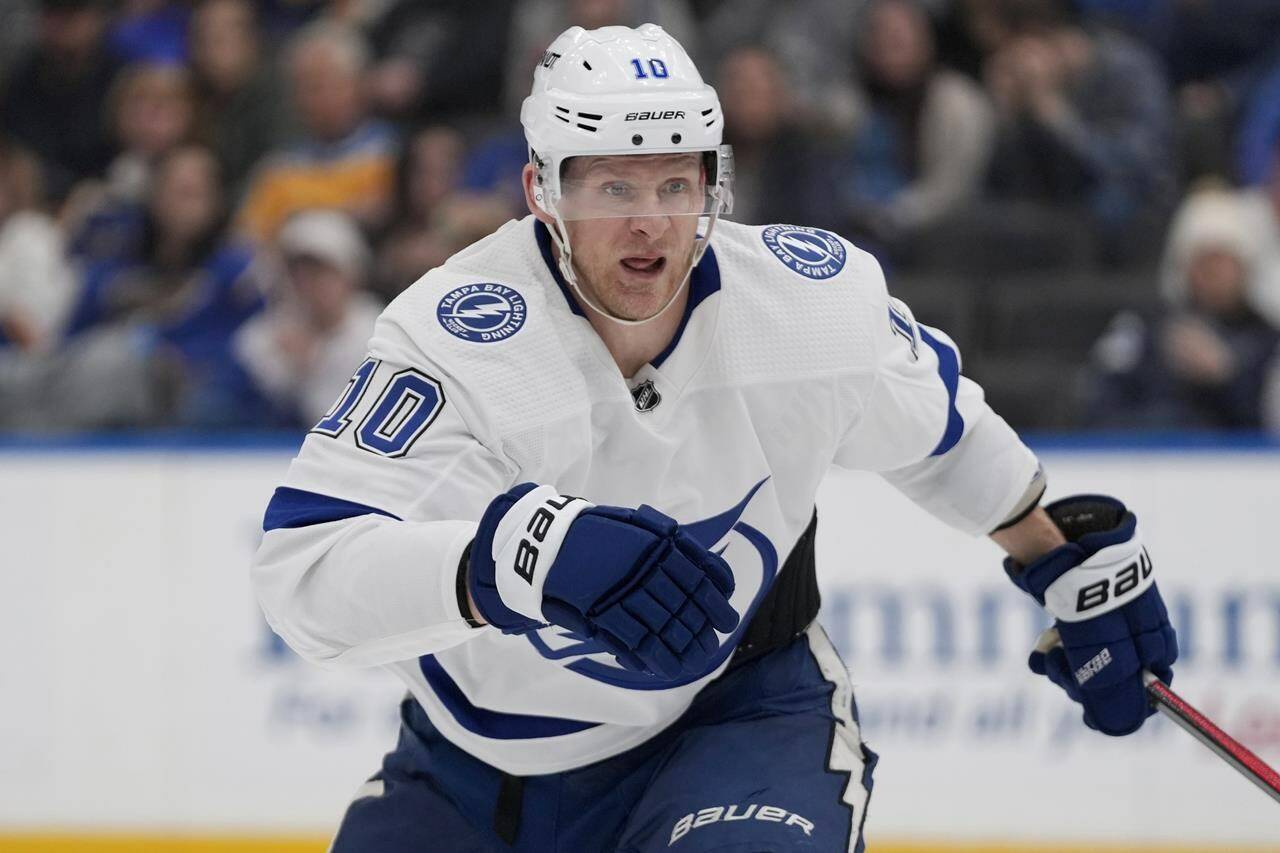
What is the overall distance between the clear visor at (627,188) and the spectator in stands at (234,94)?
14.8 feet

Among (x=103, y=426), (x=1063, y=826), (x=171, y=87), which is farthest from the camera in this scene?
(x=171, y=87)

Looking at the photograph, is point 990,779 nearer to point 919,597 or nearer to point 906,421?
point 919,597

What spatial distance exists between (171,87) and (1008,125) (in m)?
3.18

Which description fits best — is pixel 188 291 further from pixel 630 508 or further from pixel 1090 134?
pixel 630 508

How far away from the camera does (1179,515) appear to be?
16.8 ft

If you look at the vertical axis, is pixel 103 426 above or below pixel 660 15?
below

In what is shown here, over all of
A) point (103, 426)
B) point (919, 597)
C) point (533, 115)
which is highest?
point (533, 115)

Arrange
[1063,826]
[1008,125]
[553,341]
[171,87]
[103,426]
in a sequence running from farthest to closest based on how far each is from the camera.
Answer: [171,87]
[1008,125]
[103,426]
[1063,826]
[553,341]

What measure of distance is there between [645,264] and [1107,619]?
103cm

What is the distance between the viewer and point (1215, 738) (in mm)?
3035

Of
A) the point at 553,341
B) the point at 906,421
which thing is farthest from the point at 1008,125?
the point at 553,341

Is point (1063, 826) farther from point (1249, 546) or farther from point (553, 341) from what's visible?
point (553, 341)

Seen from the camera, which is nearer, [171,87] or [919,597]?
[919,597]

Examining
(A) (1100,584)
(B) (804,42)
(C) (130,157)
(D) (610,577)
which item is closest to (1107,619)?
(A) (1100,584)
